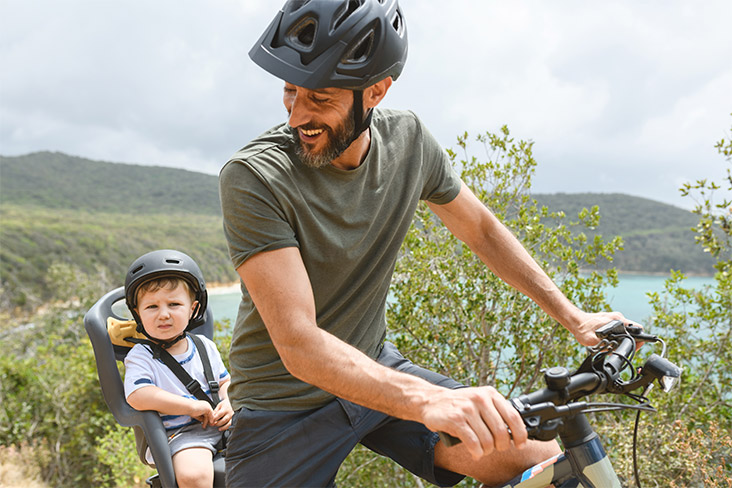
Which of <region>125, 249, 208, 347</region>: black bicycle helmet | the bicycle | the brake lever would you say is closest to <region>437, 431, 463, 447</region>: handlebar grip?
the bicycle

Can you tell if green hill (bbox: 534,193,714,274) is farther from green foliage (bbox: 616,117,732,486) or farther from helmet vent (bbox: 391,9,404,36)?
helmet vent (bbox: 391,9,404,36)

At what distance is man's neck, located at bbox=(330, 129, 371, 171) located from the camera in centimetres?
222

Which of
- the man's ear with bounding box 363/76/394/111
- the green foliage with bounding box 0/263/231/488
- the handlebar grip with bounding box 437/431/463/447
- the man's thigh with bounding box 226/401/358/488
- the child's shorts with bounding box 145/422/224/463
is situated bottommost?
the handlebar grip with bounding box 437/431/463/447

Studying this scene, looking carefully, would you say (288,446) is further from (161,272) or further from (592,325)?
(161,272)

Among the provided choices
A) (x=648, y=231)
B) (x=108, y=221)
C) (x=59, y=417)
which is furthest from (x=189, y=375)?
(x=108, y=221)

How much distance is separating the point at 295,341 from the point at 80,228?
6000 cm

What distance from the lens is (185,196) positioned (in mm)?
69250

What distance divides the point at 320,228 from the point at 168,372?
1.54m

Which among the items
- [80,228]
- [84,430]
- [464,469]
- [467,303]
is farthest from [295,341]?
[80,228]

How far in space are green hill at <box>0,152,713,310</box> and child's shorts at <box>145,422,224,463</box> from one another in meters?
11.6

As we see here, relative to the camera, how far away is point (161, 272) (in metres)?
3.10

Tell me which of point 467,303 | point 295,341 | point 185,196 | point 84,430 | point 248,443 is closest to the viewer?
point 295,341

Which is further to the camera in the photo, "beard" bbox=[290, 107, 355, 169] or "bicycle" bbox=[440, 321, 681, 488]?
"beard" bbox=[290, 107, 355, 169]

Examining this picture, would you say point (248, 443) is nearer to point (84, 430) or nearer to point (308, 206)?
point (308, 206)
